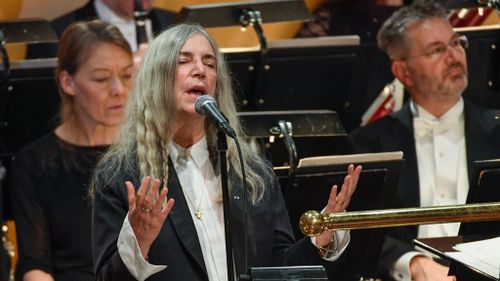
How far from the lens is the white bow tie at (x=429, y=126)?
4.61 metres

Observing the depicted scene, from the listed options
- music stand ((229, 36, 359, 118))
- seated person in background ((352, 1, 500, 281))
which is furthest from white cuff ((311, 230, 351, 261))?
music stand ((229, 36, 359, 118))

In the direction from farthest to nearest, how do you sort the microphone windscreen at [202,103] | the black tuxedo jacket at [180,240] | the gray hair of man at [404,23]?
the gray hair of man at [404,23] < the black tuxedo jacket at [180,240] < the microphone windscreen at [202,103]

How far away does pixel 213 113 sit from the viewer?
9.61ft

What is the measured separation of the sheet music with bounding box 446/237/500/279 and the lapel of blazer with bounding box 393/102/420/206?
171 centimetres

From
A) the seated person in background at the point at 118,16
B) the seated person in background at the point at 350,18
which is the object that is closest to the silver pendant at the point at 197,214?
the seated person in background at the point at 118,16

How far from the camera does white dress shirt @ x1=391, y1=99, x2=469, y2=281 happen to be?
448 centimetres

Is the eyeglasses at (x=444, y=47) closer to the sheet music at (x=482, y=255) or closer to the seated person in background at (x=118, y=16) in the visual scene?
the seated person in background at (x=118, y=16)

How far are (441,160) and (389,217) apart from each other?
7.07 ft

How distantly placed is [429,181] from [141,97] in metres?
1.50

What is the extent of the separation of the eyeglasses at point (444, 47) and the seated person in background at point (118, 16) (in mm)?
1261

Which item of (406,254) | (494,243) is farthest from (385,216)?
(406,254)

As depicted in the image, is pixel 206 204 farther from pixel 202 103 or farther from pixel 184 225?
pixel 202 103

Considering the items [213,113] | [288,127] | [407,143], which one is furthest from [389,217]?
[407,143]

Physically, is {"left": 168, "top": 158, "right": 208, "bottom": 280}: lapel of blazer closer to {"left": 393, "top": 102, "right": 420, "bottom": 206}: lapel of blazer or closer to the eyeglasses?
{"left": 393, "top": 102, "right": 420, "bottom": 206}: lapel of blazer
